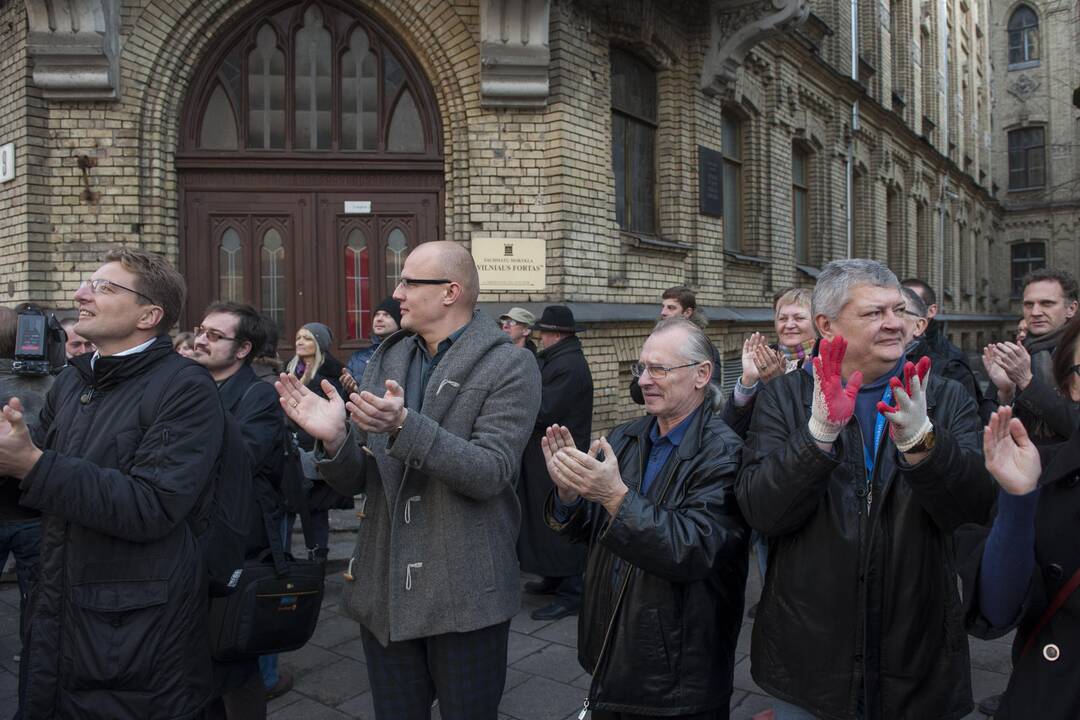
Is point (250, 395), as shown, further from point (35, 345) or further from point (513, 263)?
point (513, 263)

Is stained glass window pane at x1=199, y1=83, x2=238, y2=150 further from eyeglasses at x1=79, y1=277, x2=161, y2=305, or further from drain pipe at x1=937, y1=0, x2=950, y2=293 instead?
drain pipe at x1=937, y1=0, x2=950, y2=293

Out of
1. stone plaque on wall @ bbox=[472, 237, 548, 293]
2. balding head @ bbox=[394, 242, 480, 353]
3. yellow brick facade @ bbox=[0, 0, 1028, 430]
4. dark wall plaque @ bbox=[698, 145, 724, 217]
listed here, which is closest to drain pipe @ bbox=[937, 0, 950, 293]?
yellow brick facade @ bbox=[0, 0, 1028, 430]

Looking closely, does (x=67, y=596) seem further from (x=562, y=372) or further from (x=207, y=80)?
(x=207, y=80)

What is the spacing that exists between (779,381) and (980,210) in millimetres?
29661

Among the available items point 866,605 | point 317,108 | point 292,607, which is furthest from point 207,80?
point 866,605

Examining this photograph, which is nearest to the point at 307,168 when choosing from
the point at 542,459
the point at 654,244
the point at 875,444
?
the point at 654,244

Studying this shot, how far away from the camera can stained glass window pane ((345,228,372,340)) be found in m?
7.71

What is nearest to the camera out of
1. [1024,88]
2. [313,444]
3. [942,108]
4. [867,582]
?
[867,582]

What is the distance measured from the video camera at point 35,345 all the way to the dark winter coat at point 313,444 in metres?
1.31

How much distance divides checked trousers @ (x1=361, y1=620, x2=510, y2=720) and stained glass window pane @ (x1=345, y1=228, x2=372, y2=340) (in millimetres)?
5430

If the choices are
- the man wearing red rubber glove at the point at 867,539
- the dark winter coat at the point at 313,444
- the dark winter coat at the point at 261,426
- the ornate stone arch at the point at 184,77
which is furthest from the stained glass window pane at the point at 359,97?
the man wearing red rubber glove at the point at 867,539

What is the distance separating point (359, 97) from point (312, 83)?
0.44 meters

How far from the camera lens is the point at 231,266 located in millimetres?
7582

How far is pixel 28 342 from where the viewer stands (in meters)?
4.14
